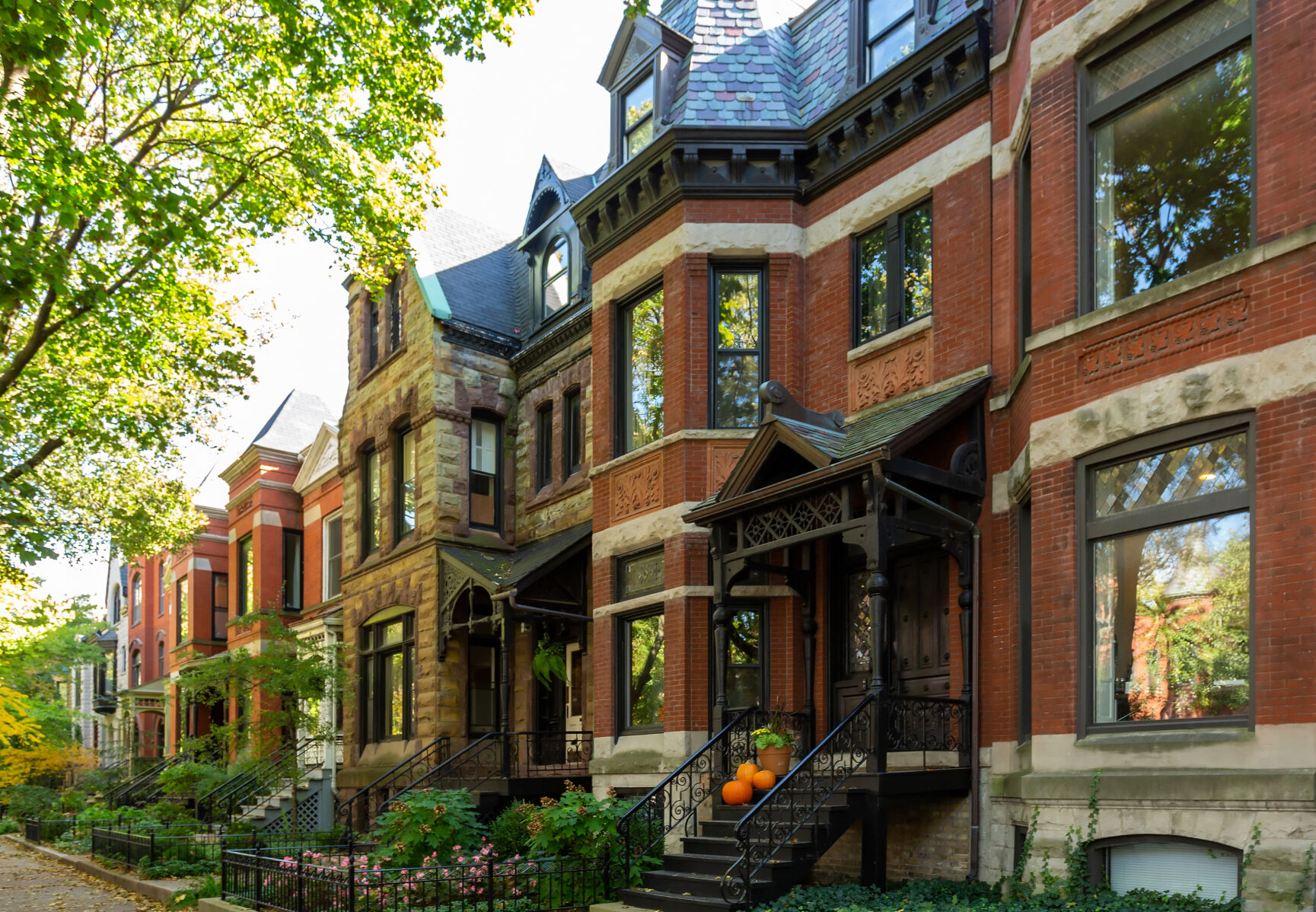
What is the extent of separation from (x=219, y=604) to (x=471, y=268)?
58.9 feet

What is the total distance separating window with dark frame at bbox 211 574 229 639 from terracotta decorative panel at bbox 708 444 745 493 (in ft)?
81.5

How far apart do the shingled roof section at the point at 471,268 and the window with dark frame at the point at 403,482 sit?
8.70 ft

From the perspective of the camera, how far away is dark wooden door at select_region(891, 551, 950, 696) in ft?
40.9

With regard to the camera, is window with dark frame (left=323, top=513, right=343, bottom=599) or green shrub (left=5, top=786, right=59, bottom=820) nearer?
window with dark frame (left=323, top=513, right=343, bottom=599)

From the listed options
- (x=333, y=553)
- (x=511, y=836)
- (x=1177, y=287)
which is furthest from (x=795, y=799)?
(x=333, y=553)

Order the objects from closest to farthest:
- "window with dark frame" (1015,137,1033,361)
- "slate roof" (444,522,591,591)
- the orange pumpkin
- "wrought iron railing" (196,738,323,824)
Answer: "window with dark frame" (1015,137,1033,361) < the orange pumpkin < "slate roof" (444,522,591,591) < "wrought iron railing" (196,738,323,824)

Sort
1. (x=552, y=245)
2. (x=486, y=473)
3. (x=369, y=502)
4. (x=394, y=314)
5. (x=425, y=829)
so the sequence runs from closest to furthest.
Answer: (x=425, y=829) → (x=486, y=473) → (x=552, y=245) → (x=394, y=314) → (x=369, y=502)

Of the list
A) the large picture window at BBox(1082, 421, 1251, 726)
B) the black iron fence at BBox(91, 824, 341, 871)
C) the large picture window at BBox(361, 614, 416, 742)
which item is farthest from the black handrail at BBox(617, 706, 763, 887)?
the large picture window at BBox(361, 614, 416, 742)

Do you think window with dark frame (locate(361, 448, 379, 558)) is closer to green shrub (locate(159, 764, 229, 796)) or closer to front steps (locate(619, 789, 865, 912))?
green shrub (locate(159, 764, 229, 796))

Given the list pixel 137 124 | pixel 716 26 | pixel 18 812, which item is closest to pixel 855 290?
pixel 716 26

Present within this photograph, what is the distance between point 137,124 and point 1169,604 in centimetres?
1432

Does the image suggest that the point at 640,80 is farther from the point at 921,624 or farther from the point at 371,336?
the point at 371,336

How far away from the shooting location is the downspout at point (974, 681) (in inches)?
444

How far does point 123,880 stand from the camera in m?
17.8
